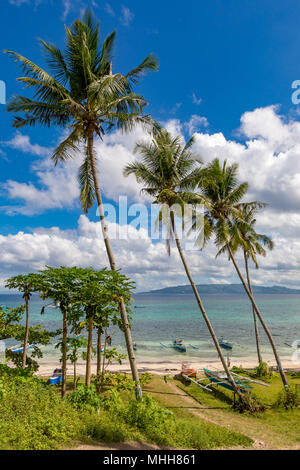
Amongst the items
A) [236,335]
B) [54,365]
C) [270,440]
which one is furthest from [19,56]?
[236,335]

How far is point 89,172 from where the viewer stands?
1199 cm

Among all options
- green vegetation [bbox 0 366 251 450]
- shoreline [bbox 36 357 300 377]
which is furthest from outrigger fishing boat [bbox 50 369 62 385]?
green vegetation [bbox 0 366 251 450]

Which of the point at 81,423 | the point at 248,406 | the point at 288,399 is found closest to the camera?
the point at 81,423

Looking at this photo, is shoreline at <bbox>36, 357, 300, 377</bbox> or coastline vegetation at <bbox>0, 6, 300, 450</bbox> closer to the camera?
coastline vegetation at <bbox>0, 6, 300, 450</bbox>

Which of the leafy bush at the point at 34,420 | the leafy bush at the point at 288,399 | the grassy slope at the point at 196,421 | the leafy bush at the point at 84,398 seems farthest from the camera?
the leafy bush at the point at 288,399

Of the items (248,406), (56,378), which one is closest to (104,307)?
(248,406)

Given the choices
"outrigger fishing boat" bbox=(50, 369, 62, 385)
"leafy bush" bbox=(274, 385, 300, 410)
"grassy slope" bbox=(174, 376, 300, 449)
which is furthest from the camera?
"outrigger fishing boat" bbox=(50, 369, 62, 385)

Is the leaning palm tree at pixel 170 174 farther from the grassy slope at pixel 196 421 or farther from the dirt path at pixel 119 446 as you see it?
the dirt path at pixel 119 446

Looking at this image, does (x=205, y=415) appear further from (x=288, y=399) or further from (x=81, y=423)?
(x=81, y=423)

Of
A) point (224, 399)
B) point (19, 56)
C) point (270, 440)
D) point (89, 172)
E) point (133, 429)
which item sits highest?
point (19, 56)

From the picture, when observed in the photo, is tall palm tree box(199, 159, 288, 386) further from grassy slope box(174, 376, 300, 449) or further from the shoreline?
the shoreline

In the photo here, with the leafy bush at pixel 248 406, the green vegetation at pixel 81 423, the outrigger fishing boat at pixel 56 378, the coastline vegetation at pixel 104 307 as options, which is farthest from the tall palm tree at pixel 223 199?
the outrigger fishing boat at pixel 56 378
